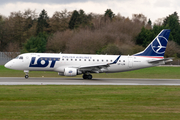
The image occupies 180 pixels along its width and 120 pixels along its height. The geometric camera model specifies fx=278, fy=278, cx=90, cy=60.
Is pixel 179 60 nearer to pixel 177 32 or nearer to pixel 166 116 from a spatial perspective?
pixel 177 32

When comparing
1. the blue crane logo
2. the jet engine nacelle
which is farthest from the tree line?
the jet engine nacelle

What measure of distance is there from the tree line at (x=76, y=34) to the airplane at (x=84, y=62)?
32089 mm

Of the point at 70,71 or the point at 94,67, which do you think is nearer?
the point at 70,71

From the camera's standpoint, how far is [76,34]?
274 ft

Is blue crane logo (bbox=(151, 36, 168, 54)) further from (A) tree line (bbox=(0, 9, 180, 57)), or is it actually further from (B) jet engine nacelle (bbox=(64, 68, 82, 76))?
(A) tree line (bbox=(0, 9, 180, 57))

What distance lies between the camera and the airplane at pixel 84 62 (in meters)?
33.9

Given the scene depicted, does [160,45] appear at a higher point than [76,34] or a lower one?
lower

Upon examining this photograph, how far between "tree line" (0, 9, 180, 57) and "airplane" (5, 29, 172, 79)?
3209 cm

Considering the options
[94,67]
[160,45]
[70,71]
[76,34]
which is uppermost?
[76,34]

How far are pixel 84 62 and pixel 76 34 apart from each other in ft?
162

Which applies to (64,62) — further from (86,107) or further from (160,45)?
(86,107)

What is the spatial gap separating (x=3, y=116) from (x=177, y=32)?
95.7 m

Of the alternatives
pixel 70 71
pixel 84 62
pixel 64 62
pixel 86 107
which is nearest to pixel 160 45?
pixel 84 62

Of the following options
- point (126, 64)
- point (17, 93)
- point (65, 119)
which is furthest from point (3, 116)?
point (126, 64)
